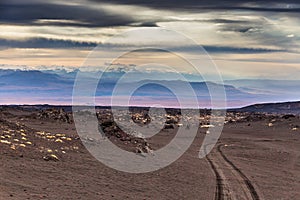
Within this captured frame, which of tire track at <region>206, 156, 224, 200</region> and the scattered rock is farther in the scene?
the scattered rock

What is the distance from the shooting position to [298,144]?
5241cm

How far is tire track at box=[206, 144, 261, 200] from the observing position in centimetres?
2036

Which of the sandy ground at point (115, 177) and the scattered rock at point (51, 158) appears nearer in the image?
the sandy ground at point (115, 177)

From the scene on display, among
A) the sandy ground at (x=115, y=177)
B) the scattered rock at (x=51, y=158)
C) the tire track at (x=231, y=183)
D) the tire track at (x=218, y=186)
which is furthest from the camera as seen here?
the scattered rock at (x=51, y=158)

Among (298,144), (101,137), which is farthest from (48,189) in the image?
(298,144)

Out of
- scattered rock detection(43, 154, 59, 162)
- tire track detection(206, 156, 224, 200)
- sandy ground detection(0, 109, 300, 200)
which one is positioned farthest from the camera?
scattered rock detection(43, 154, 59, 162)

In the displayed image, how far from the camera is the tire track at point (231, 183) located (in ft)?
66.8

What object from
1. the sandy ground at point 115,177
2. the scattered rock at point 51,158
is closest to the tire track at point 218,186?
the sandy ground at point 115,177

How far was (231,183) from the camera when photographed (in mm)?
23453

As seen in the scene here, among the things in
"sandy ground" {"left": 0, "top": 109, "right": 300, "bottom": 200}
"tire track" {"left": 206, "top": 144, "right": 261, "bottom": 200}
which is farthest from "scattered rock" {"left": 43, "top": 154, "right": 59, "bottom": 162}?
"tire track" {"left": 206, "top": 144, "right": 261, "bottom": 200}

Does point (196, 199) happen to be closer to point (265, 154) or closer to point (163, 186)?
point (163, 186)

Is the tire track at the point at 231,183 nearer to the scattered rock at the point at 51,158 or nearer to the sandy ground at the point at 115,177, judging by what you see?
the sandy ground at the point at 115,177

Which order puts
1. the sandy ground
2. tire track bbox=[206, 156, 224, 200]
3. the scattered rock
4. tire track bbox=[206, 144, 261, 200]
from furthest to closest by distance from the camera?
the scattered rock < tire track bbox=[206, 144, 261, 200] < tire track bbox=[206, 156, 224, 200] < the sandy ground

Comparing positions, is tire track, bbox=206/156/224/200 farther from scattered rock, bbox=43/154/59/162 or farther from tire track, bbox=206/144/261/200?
scattered rock, bbox=43/154/59/162
